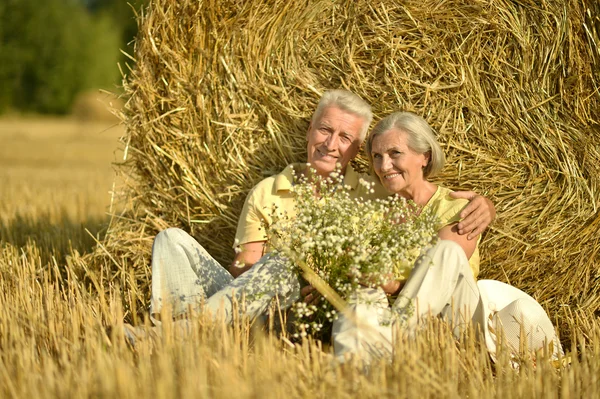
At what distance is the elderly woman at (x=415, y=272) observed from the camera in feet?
9.84

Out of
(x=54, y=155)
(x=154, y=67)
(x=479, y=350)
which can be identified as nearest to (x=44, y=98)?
(x=54, y=155)

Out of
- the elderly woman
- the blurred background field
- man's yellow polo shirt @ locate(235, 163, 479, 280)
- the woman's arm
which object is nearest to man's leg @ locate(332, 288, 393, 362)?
the elderly woman

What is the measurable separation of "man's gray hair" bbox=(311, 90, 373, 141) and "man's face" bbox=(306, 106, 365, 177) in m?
0.02

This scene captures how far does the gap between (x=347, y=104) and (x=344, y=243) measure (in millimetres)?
937

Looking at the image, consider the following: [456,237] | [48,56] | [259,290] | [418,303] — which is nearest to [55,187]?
[259,290]

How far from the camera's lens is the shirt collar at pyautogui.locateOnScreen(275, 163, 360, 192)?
383 centimetres

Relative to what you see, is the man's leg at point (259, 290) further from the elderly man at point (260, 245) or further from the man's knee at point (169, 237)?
the man's knee at point (169, 237)

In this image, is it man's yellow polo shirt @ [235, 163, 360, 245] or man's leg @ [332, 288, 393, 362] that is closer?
man's leg @ [332, 288, 393, 362]

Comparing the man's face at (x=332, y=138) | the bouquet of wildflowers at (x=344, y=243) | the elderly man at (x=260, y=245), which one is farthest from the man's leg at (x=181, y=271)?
the man's face at (x=332, y=138)

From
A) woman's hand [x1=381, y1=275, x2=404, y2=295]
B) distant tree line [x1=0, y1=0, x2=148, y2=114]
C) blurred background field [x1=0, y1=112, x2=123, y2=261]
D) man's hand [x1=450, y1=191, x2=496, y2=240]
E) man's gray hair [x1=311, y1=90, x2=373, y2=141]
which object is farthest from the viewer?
distant tree line [x1=0, y1=0, x2=148, y2=114]

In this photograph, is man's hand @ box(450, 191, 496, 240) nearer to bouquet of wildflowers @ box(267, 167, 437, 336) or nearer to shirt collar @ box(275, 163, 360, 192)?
bouquet of wildflowers @ box(267, 167, 437, 336)

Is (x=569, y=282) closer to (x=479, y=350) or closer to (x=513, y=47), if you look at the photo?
(x=479, y=350)

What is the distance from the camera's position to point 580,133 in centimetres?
360

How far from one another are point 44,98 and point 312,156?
2743 cm
